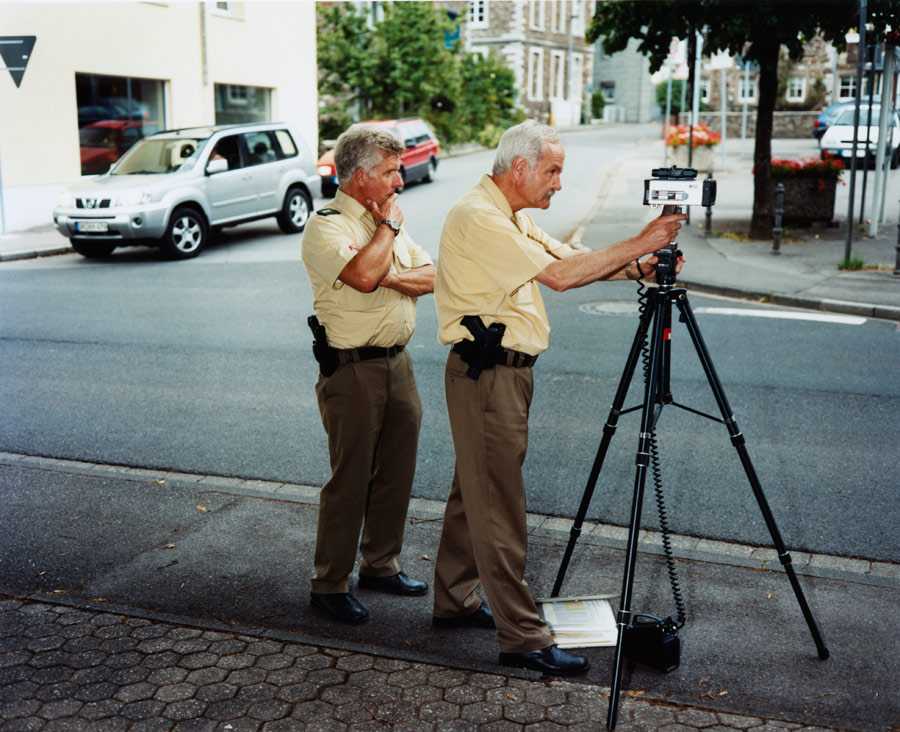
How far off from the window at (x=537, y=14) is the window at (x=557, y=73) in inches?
86.5

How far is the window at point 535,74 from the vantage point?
6606cm

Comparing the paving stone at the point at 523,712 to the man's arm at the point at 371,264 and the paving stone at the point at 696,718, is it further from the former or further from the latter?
the man's arm at the point at 371,264

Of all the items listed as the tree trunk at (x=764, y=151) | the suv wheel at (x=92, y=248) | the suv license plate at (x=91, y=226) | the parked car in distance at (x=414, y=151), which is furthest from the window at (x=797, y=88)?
the suv license plate at (x=91, y=226)

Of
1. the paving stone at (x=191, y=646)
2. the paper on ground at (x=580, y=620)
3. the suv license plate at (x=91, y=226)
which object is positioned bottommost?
the paving stone at (x=191, y=646)

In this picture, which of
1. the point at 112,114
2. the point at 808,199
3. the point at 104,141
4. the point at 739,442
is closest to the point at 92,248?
the point at 104,141

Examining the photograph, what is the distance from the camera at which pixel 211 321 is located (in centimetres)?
1088

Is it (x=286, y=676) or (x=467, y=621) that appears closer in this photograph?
(x=286, y=676)

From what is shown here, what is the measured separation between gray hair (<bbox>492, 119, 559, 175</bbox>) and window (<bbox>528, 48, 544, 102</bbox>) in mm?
64743

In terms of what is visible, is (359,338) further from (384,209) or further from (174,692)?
(174,692)

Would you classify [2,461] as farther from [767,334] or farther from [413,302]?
[767,334]

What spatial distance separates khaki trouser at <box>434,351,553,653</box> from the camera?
3826mm

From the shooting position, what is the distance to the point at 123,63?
833 inches

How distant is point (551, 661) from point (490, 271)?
1481mm

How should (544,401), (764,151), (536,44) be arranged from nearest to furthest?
(544,401) → (764,151) → (536,44)
